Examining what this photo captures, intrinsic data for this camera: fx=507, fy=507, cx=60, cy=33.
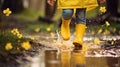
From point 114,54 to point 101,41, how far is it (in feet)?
7.34

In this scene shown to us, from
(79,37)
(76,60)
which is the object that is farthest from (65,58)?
(79,37)

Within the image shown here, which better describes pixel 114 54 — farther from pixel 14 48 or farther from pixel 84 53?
pixel 14 48

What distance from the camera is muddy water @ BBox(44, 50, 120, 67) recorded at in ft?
26.5

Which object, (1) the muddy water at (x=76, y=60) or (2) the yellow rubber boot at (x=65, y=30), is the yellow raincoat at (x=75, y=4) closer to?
(2) the yellow rubber boot at (x=65, y=30)

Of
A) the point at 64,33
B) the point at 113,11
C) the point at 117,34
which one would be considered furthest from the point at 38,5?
the point at 64,33

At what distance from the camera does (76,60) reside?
8.58 m

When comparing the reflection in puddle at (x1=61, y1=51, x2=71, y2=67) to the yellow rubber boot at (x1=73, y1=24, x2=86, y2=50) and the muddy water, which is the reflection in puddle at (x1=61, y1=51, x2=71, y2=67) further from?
the yellow rubber boot at (x1=73, y1=24, x2=86, y2=50)

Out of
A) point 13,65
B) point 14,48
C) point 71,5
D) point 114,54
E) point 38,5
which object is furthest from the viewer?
point 38,5

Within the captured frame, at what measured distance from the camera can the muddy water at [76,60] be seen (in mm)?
8078

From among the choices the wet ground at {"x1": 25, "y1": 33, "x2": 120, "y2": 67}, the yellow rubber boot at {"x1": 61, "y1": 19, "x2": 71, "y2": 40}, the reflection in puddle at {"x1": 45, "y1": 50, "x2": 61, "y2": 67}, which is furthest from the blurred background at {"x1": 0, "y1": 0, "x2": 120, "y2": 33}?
the wet ground at {"x1": 25, "y1": 33, "x2": 120, "y2": 67}

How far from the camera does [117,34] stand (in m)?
14.4

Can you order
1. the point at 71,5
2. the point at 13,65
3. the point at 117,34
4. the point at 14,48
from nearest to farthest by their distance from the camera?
the point at 13,65, the point at 14,48, the point at 71,5, the point at 117,34

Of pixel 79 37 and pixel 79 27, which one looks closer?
pixel 79 37

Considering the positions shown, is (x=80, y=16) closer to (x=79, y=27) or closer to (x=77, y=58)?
(x=79, y=27)
